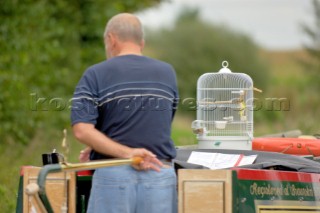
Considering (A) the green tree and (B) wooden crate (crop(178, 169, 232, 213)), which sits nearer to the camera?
(B) wooden crate (crop(178, 169, 232, 213))

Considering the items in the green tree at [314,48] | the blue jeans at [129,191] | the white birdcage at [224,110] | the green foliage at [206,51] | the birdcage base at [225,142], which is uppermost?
the green foliage at [206,51]

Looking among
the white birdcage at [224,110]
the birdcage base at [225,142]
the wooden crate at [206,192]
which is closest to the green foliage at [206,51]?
the white birdcage at [224,110]

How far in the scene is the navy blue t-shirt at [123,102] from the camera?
20.3 feet

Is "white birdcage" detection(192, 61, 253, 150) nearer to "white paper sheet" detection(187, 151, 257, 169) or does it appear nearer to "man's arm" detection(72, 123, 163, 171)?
"white paper sheet" detection(187, 151, 257, 169)

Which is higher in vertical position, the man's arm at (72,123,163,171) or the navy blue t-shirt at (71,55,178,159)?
the navy blue t-shirt at (71,55,178,159)

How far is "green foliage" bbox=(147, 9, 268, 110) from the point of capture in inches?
1950

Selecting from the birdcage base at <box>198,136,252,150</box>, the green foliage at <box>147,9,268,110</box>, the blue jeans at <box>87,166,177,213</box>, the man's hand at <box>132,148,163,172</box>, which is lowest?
the blue jeans at <box>87,166,177,213</box>

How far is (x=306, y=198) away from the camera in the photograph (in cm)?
690

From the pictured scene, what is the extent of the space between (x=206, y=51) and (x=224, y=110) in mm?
43125

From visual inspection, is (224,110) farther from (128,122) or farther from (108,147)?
(108,147)

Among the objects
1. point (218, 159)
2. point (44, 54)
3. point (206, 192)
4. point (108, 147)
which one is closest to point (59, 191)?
point (108, 147)

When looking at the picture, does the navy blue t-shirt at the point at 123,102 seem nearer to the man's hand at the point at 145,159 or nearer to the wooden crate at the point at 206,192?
the man's hand at the point at 145,159

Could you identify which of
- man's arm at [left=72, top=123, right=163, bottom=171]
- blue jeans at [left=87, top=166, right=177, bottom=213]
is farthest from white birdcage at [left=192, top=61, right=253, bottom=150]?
man's arm at [left=72, top=123, right=163, bottom=171]

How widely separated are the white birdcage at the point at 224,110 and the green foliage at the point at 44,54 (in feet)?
19.5
